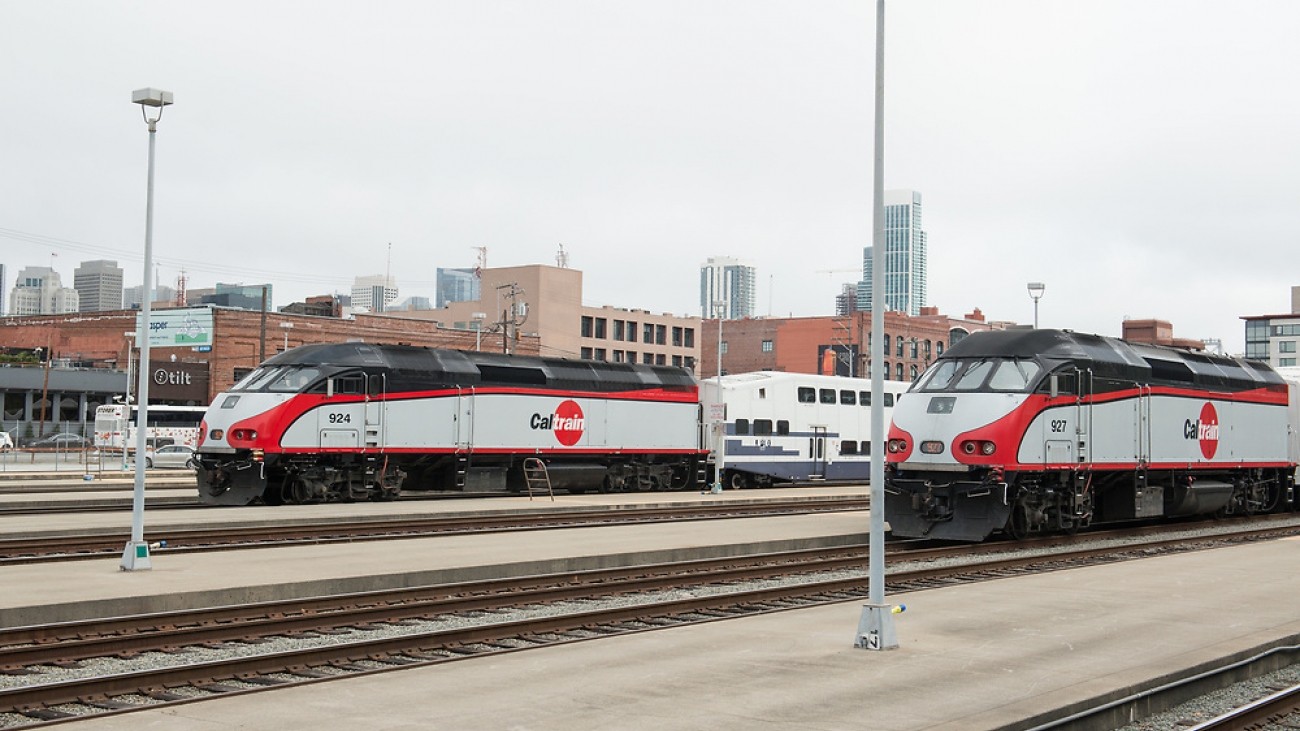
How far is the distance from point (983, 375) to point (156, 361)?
67096 mm

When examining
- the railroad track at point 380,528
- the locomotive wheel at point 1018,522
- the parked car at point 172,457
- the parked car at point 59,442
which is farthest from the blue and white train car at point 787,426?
the parked car at point 59,442

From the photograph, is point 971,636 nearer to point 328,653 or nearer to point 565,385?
point 328,653

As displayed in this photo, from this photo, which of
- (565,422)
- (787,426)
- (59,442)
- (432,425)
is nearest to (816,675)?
(432,425)

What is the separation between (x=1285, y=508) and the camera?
3388 cm

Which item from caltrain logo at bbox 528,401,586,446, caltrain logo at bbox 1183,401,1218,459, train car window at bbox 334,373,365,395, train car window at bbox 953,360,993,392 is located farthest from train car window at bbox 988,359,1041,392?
caltrain logo at bbox 528,401,586,446

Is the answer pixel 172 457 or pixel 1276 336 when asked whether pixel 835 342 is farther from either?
pixel 172 457

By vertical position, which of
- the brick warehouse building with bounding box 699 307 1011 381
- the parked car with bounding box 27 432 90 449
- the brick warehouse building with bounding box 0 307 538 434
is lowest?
the parked car with bounding box 27 432 90 449

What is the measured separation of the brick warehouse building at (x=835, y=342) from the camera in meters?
112

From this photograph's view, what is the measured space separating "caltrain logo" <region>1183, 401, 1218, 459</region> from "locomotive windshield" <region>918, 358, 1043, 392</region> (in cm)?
659

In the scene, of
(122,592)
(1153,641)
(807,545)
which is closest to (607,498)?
(807,545)

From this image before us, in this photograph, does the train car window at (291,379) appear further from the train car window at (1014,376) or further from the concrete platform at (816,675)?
the concrete platform at (816,675)

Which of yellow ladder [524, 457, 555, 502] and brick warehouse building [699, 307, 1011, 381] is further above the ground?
brick warehouse building [699, 307, 1011, 381]

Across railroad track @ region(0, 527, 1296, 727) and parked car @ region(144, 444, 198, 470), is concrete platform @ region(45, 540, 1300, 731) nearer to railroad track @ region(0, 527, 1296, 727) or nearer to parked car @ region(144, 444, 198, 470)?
railroad track @ region(0, 527, 1296, 727)

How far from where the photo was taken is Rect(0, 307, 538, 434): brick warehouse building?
3024 inches
